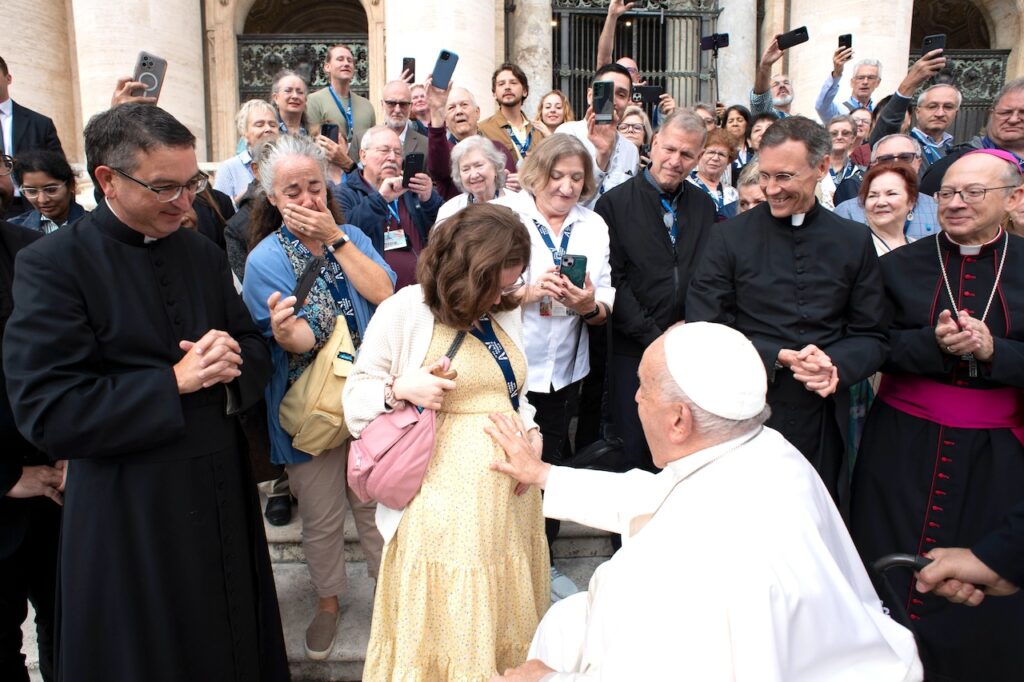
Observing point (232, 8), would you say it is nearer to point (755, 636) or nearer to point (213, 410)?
point (213, 410)

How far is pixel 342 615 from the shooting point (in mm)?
3855

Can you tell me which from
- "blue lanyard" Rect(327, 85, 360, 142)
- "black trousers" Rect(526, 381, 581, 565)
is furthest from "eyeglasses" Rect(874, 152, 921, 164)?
"blue lanyard" Rect(327, 85, 360, 142)

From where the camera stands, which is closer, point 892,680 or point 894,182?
point 892,680

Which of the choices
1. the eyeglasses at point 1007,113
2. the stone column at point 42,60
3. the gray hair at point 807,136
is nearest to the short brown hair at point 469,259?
the gray hair at point 807,136

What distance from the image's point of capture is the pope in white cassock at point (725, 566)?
1.74 m

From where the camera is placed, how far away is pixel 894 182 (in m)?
4.11

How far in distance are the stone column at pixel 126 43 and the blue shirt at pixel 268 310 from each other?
6.93 meters

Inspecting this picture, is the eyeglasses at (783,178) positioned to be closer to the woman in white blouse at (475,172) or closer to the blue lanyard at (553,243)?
the blue lanyard at (553,243)

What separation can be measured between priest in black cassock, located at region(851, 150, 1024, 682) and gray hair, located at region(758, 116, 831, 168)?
0.54m

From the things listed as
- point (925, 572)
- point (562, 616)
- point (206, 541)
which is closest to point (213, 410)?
point (206, 541)

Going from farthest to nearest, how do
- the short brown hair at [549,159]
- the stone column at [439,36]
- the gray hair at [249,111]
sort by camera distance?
the stone column at [439,36], the gray hair at [249,111], the short brown hair at [549,159]

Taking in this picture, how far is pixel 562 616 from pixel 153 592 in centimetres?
137

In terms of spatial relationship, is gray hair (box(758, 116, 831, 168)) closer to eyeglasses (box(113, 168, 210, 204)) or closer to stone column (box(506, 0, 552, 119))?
eyeglasses (box(113, 168, 210, 204))

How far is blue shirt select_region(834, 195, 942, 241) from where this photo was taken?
15.2 ft
